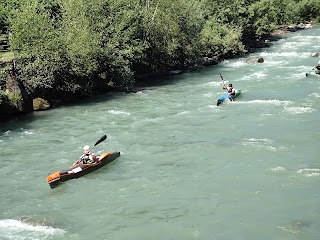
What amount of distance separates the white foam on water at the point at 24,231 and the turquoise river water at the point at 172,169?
1.2 inches

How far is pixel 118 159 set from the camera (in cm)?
1761

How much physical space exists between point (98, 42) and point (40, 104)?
6.08 metres

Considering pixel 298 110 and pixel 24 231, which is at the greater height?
pixel 24 231

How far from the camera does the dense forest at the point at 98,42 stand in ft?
86.4

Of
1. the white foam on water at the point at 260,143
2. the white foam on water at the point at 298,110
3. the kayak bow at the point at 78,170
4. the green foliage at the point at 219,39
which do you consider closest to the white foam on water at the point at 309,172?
the white foam on water at the point at 260,143

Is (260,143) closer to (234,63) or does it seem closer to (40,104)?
(40,104)

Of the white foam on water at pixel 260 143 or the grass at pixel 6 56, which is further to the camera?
the grass at pixel 6 56

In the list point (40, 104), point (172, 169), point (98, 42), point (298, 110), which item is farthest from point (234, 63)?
point (172, 169)

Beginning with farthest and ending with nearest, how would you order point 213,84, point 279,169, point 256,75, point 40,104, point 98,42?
point 256,75
point 213,84
point 98,42
point 40,104
point 279,169

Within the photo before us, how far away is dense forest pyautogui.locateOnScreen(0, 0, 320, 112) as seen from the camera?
2633 cm

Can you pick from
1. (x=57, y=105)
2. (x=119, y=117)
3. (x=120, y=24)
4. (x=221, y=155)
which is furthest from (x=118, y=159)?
(x=120, y=24)

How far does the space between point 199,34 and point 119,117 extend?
1821cm

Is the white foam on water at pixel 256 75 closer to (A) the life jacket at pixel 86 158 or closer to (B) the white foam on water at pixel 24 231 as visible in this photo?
(A) the life jacket at pixel 86 158

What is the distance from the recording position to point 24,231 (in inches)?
485
